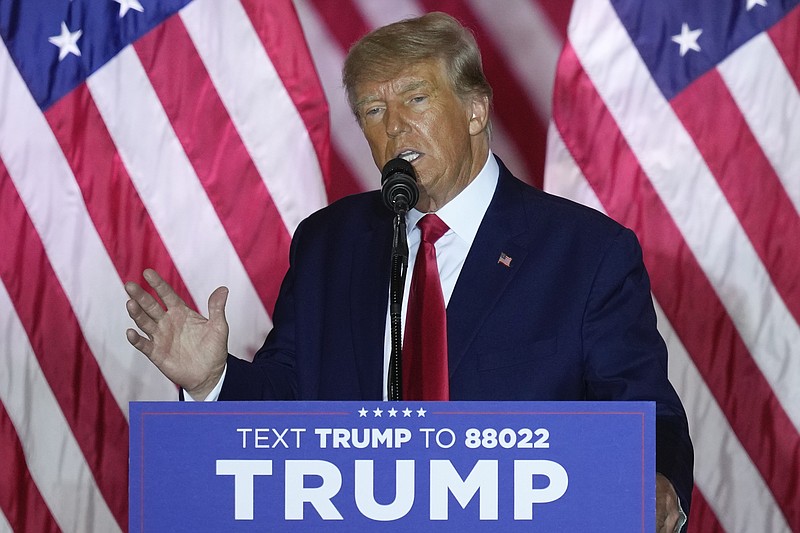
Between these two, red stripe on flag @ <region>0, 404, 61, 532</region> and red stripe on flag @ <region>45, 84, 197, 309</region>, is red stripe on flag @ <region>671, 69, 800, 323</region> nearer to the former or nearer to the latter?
red stripe on flag @ <region>45, 84, 197, 309</region>

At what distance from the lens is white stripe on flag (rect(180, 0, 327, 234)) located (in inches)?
123

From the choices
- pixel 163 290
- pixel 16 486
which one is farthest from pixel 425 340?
pixel 16 486

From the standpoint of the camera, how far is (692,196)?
305 centimetres

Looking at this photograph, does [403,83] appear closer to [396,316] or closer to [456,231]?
[456,231]

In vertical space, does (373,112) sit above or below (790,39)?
below

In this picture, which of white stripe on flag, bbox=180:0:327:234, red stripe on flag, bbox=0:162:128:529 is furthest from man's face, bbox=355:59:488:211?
red stripe on flag, bbox=0:162:128:529

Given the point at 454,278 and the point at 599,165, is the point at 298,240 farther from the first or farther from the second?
the point at 599,165

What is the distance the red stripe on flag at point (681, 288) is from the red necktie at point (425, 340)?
1239mm

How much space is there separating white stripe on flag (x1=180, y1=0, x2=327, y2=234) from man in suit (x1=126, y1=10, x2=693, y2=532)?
84 centimetres

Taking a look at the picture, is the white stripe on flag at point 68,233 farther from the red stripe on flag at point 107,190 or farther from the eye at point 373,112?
the eye at point 373,112

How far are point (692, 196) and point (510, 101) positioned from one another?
577 mm

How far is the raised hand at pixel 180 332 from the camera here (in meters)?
1.69

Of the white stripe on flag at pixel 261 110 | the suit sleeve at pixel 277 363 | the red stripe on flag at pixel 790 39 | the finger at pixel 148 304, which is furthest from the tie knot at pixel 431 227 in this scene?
the red stripe on flag at pixel 790 39

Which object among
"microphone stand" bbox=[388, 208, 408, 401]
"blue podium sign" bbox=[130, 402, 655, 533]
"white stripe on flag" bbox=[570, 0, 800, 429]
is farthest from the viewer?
"white stripe on flag" bbox=[570, 0, 800, 429]
